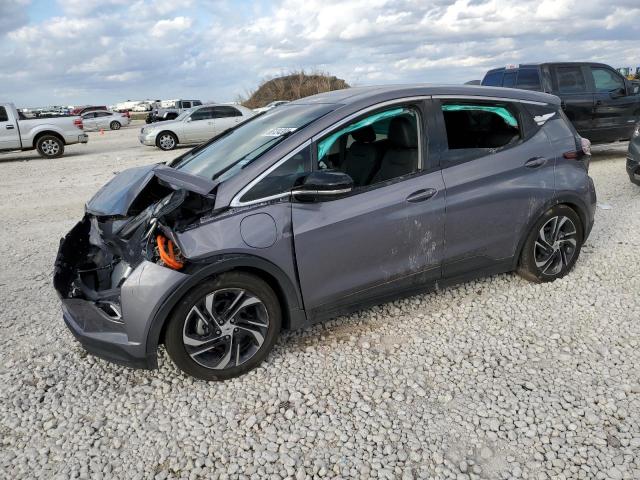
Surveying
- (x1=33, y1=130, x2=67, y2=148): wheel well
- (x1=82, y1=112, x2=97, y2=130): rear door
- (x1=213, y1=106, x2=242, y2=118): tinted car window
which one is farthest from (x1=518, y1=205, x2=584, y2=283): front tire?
(x1=82, y1=112, x2=97, y2=130): rear door

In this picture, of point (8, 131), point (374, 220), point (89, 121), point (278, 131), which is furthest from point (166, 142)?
point (89, 121)

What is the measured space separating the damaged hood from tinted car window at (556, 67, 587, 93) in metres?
8.58

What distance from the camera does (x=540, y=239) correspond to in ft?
13.6

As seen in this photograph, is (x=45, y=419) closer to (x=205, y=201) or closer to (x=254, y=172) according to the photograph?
(x=205, y=201)

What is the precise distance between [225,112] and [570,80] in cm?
1189

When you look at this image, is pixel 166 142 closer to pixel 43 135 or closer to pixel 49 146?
pixel 49 146

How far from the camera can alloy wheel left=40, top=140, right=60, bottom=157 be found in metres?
16.0

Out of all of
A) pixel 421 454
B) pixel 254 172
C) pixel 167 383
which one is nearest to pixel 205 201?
pixel 254 172

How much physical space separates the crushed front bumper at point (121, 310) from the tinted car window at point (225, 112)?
1560 centimetres

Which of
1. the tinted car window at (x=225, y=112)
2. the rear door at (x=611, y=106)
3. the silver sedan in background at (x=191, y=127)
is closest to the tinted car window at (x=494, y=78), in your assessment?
the rear door at (x=611, y=106)

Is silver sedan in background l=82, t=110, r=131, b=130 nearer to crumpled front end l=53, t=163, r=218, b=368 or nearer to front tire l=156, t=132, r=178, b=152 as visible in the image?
front tire l=156, t=132, r=178, b=152

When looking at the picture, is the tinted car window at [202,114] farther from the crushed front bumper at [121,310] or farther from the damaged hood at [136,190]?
the crushed front bumper at [121,310]

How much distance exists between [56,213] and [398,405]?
6980mm

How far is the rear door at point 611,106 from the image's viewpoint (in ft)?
32.2
